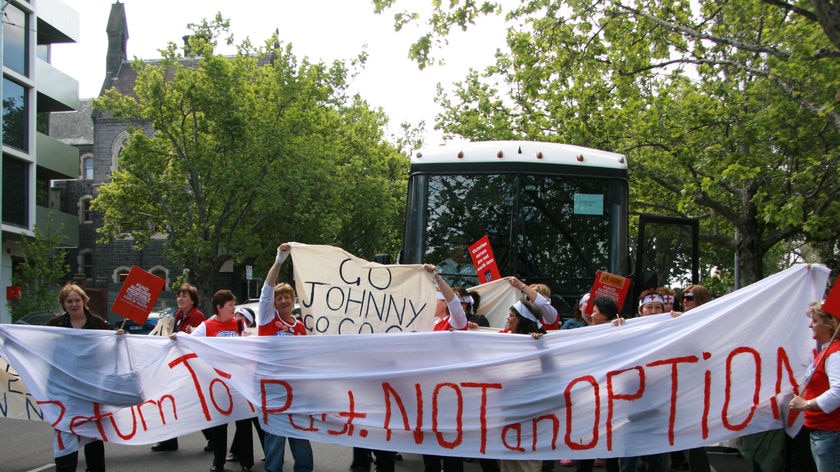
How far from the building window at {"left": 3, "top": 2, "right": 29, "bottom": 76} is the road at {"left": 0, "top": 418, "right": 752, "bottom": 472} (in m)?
26.9

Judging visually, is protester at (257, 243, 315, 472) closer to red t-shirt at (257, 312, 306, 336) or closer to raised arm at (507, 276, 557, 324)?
red t-shirt at (257, 312, 306, 336)

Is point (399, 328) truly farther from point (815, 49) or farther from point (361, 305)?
point (815, 49)

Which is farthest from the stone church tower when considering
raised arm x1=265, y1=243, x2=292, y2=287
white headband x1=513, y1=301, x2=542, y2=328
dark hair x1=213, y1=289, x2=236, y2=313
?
white headband x1=513, y1=301, x2=542, y2=328

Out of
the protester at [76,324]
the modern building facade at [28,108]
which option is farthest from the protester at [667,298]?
the modern building facade at [28,108]

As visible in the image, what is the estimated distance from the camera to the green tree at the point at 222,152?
99.0 feet

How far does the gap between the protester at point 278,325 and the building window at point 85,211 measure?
43.9 metres

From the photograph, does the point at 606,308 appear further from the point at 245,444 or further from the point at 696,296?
the point at 245,444

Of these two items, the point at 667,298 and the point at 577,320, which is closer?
the point at 667,298

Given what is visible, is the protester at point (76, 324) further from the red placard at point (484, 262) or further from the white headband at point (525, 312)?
the red placard at point (484, 262)

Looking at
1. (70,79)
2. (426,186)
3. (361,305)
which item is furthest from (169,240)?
(361,305)

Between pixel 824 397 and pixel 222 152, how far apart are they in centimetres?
2843

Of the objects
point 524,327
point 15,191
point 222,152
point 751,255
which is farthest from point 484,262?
point 15,191

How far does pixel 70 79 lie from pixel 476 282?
111 ft

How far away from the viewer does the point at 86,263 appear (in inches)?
1896
